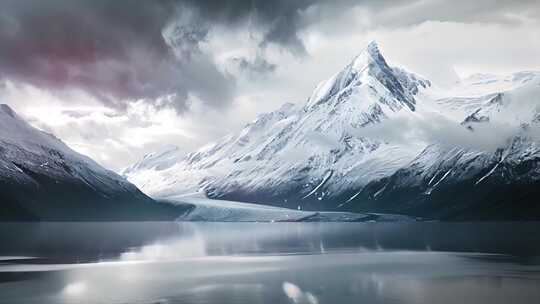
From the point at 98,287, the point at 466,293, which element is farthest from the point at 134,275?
the point at 466,293

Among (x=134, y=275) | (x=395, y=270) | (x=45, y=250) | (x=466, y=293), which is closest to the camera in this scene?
(x=466, y=293)

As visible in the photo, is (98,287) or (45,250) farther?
(45,250)

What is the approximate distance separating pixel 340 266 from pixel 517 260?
24.0 m

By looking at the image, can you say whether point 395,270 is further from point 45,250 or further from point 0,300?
point 45,250

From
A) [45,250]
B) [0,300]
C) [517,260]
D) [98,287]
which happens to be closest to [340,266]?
[517,260]

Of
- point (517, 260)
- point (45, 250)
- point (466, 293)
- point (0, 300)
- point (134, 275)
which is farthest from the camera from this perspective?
point (45, 250)

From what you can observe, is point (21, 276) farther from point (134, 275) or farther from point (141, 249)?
point (141, 249)

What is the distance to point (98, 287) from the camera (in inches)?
2537

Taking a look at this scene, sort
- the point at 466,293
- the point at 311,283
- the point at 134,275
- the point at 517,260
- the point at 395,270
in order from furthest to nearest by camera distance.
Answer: the point at 517,260 → the point at 395,270 → the point at 134,275 → the point at 311,283 → the point at 466,293

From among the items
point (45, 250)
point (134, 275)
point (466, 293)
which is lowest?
point (466, 293)

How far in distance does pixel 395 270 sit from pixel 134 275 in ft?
97.1

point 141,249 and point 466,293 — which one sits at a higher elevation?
point 141,249

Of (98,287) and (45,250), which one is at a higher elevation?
(45,250)

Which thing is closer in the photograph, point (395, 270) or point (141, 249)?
point (395, 270)
